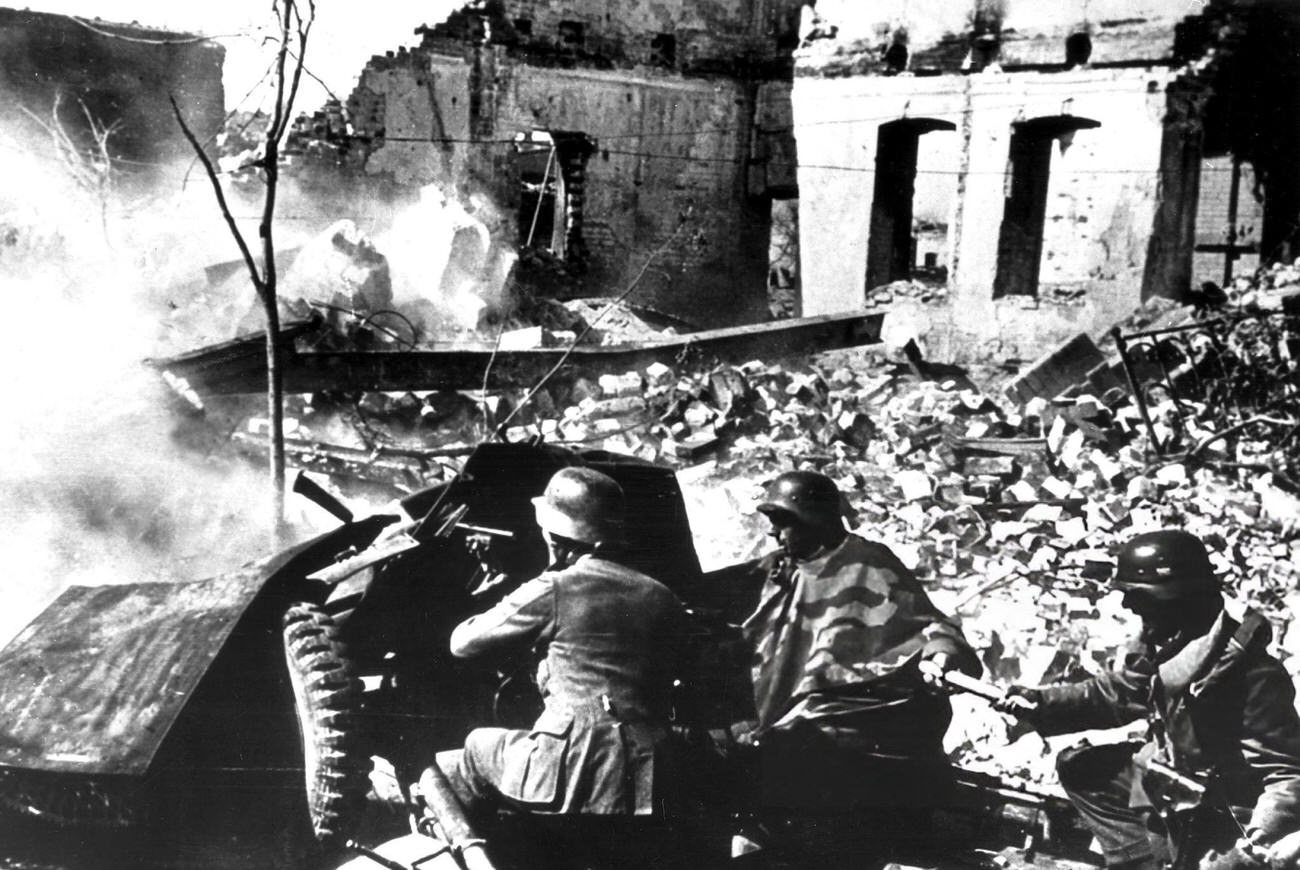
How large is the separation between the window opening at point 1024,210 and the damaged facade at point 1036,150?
2 centimetres

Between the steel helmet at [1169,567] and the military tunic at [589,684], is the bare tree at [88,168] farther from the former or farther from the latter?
the steel helmet at [1169,567]

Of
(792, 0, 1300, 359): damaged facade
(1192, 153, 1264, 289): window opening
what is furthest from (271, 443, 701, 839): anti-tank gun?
(1192, 153, 1264, 289): window opening

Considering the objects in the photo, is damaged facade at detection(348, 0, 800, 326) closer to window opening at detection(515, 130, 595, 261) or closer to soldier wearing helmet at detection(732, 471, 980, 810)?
window opening at detection(515, 130, 595, 261)

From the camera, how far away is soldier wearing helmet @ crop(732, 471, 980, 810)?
4.42 meters

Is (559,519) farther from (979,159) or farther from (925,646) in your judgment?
(979,159)

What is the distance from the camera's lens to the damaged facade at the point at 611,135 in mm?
14766

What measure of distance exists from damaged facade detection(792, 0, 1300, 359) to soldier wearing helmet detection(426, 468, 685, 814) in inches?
433

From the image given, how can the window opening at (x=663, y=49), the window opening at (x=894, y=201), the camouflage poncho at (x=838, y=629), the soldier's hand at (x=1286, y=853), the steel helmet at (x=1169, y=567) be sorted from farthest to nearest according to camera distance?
the window opening at (x=663, y=49)
the window opening at (x=894, y=201)
the camouflage poncho at (x=838, y=629)
the steel helmet at (x=1169, y=567)
the soldier's hand at (x=1286, y=853)

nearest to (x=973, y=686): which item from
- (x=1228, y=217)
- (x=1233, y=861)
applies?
(x=1233, y=861)

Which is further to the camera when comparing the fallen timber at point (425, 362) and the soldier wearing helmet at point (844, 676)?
the fallen timber at point (425, 362)

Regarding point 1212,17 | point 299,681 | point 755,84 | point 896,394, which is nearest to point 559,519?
point 299,681

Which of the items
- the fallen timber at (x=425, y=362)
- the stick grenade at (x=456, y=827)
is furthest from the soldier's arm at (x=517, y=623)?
the fallen timber at (x=425, y=362)

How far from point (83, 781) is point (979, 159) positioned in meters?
13.0

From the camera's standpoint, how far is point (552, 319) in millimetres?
13977
